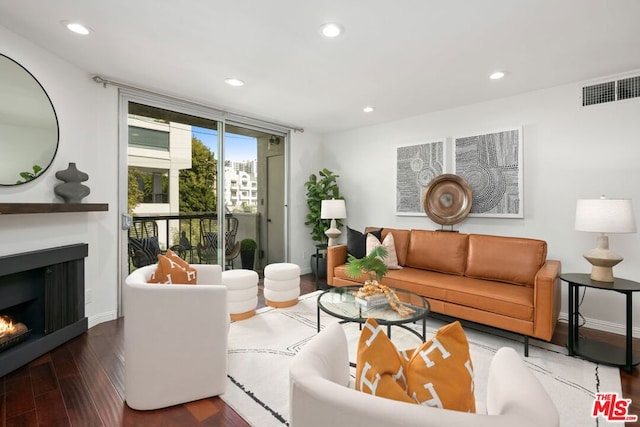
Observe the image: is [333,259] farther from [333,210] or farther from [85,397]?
[85,397]

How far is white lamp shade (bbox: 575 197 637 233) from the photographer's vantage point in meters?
2.36

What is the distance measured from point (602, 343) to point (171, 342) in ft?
11.3

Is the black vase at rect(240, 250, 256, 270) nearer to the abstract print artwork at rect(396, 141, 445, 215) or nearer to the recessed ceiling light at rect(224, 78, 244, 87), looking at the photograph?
the abstract print artwork at rect(396, 141, 445, 215)

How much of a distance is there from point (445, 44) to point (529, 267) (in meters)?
2.16

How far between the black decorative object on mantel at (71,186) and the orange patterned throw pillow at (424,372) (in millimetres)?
2970

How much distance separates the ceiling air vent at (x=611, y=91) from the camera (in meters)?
2.85

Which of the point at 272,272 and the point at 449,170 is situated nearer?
the point at 272,272

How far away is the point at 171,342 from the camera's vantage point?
180 cm

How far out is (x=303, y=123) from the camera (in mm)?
4832

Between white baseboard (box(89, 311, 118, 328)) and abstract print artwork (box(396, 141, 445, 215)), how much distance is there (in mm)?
3663

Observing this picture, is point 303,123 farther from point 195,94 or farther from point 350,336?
point 350,336

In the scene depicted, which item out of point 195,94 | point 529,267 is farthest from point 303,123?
point 529,267

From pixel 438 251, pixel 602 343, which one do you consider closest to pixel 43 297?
pixel 438 251

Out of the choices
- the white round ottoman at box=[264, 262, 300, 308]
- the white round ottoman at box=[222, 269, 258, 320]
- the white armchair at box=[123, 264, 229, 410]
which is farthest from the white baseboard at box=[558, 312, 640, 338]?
the white armchair at box=[123, 264, 229, 410]
